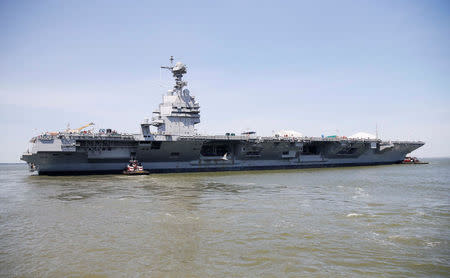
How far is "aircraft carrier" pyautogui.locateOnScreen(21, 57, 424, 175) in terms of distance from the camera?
27406 mm

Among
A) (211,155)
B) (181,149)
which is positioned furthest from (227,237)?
(211,155)

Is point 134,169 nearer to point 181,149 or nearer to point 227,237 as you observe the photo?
point 181,149

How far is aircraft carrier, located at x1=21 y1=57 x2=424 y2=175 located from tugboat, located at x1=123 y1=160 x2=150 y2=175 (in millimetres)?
804

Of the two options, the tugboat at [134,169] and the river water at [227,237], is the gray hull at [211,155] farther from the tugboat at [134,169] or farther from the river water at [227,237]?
the river water at [227,237]

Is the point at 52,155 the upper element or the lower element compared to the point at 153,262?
upper

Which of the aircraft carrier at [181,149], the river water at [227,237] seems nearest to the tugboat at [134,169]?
the aircraft carrier at [181,149]

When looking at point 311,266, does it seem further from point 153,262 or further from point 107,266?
point 107,266

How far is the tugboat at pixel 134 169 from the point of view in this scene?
2812cm

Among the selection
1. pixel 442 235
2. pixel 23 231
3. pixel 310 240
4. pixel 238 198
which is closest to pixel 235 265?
pixel 310 240

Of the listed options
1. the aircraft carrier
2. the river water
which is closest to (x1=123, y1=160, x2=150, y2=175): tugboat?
the aircraft carrier

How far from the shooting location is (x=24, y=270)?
620cm

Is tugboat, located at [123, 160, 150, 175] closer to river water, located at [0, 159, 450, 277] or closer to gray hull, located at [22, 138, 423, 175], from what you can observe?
gray hull, located at [22, 138, 423, 175]

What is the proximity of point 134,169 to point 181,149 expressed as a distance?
4880 millimetres

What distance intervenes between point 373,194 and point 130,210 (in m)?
11.6
